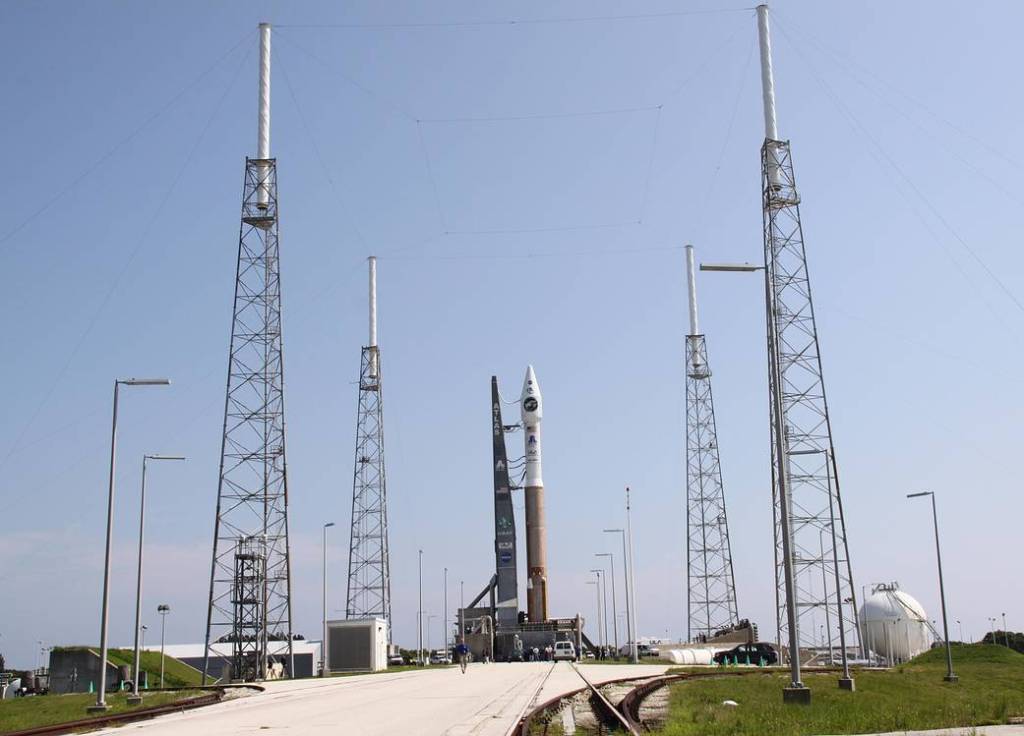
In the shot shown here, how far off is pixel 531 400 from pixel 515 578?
13799 millimetres

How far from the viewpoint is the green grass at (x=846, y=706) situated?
19145mm

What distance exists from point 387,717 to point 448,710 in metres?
2.19

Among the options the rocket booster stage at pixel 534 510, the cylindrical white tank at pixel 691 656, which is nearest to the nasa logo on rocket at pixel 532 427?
the rocket booster stage at pixel 534 510

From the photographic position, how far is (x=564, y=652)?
7631cm

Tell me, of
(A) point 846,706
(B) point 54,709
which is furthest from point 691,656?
(A) point 846,706

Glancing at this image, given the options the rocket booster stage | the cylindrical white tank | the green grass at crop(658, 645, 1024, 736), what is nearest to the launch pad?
the rocket booster stage

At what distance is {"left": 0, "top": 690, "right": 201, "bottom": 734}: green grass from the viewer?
26391 millimetres

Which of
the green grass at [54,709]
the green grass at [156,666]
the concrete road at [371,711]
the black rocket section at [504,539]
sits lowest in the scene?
the green grass at [156,666]

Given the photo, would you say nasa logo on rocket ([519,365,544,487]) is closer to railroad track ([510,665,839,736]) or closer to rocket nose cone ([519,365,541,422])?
rocket nose cone ([519,365,541,422])

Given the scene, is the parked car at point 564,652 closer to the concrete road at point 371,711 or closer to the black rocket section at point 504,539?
the black rocket section at point 504,539

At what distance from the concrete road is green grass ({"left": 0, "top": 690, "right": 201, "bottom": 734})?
2882mm

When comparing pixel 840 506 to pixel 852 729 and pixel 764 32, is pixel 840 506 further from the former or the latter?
pixel 852 729

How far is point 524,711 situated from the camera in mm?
23562

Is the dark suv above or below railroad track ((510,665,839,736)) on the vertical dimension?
below
